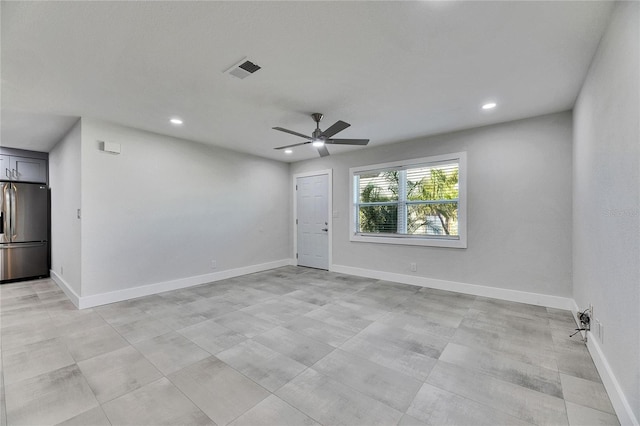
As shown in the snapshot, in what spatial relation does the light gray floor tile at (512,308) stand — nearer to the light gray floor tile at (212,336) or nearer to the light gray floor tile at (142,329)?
the light gray floor tile at (212,336)

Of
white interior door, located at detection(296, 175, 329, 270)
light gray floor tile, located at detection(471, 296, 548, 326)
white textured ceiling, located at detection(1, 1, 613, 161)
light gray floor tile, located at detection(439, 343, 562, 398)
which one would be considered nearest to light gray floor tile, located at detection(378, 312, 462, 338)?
light gray floor tile, located at detection(439, 343, 562, 398)

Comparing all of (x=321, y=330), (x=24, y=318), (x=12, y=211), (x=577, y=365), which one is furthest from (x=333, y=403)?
(x=12, y=211)

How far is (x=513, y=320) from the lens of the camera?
313 centimetres

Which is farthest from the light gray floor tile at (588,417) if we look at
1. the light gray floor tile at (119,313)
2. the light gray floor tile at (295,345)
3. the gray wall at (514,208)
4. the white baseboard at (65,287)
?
the white baseboard at (65,287)

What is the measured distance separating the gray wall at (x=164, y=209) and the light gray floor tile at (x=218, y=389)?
2.59 metres

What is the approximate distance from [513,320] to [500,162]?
2.16 metres

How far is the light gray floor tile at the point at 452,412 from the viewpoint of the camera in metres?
1.62

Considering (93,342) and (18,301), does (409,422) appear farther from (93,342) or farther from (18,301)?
(18,301)

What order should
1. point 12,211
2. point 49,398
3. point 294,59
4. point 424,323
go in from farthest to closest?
point 12,211
point 424,323
point 294,59
point 49,398

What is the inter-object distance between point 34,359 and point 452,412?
11.0 feet

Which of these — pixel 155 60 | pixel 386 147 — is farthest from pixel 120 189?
pixel 386 147

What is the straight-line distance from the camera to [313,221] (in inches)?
244

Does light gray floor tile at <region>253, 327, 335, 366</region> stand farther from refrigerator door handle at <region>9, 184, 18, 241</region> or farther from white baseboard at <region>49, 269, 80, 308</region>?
refrigerator door handle at <region>9, 184, 18, 241</region>

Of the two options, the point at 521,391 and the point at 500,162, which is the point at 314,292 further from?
the point at 500,162
